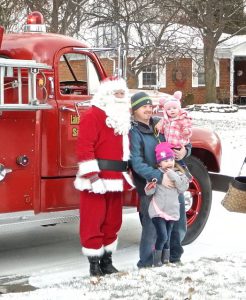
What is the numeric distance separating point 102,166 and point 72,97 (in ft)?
3.53

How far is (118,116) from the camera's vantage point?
5.59 meters

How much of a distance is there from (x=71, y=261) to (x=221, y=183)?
2185 mm

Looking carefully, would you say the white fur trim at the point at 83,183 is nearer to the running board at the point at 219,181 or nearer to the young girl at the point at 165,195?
the young girl at the point at 165,195

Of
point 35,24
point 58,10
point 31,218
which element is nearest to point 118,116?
point 31,218

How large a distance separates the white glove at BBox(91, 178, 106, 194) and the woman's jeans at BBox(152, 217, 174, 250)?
1.85 feet

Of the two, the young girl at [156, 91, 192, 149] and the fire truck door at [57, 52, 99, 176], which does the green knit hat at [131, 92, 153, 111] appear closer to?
the young girl at [156, 91, 192, 149]

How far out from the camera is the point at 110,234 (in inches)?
227

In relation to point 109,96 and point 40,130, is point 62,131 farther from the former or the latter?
point 109,96

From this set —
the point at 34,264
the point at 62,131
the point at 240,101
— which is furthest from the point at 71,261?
the point at 240,101

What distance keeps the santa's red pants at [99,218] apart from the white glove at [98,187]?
0.30 feet

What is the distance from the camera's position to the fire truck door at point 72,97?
6.20 m

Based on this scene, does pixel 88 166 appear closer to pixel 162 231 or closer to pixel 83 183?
pixel 83 183

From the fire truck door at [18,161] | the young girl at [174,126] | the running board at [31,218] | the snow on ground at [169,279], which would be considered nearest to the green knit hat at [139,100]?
the young girl at [174,126]

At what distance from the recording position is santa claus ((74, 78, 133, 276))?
5.49 meters
